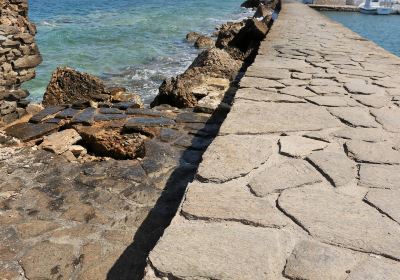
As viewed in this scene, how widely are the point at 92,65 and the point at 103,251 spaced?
11.7 m

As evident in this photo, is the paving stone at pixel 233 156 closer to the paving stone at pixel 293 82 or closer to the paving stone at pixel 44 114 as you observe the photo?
the paving stone at pixel 293 82

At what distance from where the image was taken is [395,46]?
11562mm

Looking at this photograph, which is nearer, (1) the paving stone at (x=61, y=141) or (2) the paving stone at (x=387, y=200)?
(2) the paving stone at (x=387, y=200)

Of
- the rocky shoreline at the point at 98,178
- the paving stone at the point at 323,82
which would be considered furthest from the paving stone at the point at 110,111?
the paving stone at the point at 323,82

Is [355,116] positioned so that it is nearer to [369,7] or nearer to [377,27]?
[377,27]

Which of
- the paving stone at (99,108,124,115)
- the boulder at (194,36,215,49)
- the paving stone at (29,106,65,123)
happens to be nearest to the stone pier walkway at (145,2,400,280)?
the paving stone at (99,108,124,115)

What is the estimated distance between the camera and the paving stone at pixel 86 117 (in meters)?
4.89

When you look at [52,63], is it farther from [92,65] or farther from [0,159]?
[0,159]

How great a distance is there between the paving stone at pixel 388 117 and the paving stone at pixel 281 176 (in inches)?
40.0

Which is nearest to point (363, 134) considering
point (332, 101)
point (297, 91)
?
point (332, 101)

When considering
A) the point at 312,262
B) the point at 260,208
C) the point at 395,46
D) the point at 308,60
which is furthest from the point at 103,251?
the point at 395,46

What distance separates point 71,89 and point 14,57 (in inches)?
57.8

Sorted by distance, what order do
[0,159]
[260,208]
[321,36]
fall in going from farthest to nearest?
[321,36]
[0,159]
[260,208]

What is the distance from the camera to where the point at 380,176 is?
235 cm
